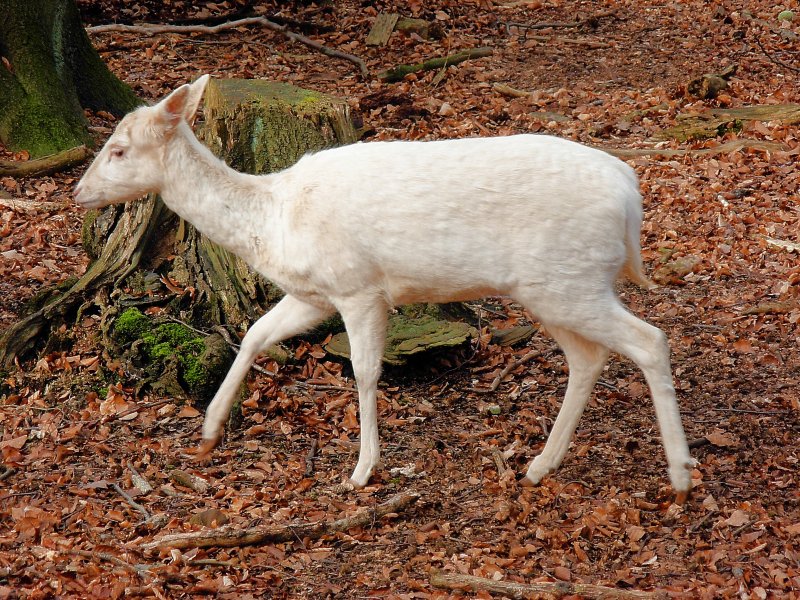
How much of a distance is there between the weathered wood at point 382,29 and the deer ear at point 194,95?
867cm

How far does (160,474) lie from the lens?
5582mm

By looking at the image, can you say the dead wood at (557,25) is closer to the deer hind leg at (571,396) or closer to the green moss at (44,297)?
the green moss at (44,297)

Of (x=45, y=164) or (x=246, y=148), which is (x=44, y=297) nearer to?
(x=246, y=148)

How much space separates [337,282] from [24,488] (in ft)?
7.04

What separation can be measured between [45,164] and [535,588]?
275 inches

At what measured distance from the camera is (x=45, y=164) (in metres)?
9.38

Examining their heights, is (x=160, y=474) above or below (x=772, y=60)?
above

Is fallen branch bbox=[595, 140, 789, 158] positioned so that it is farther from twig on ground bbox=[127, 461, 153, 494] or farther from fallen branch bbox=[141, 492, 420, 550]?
twig on ground bbox=[127, 461, 153, 494]

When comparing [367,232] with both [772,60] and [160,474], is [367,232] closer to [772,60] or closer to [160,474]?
[160,474]

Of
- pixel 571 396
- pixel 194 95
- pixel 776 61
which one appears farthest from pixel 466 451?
pixel 776 61

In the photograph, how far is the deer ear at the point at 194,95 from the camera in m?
5.33

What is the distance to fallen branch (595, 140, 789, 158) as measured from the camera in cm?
976

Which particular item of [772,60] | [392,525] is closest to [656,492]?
[392,525]

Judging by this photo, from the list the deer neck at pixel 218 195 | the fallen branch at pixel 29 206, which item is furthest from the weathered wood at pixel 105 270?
the fallen branch at pixel 29 206
